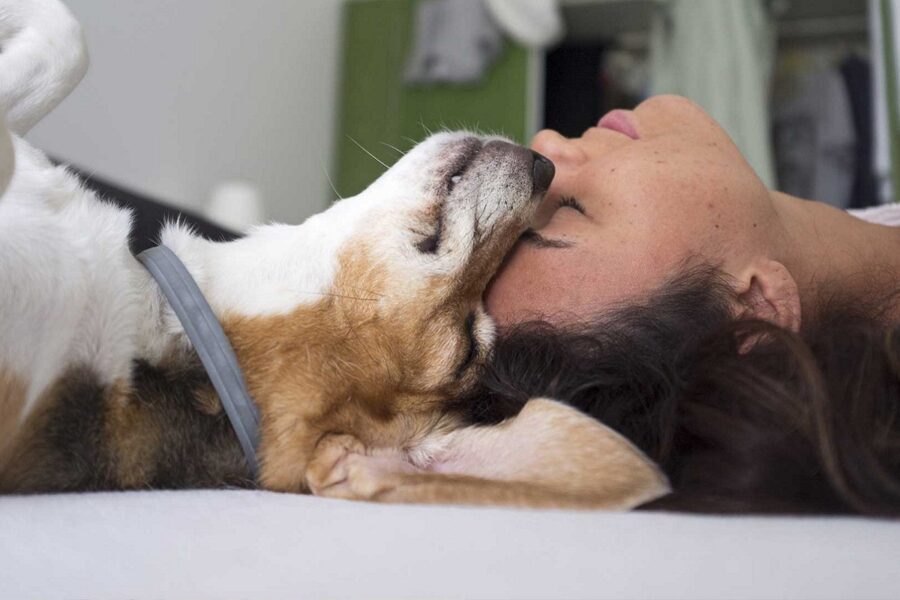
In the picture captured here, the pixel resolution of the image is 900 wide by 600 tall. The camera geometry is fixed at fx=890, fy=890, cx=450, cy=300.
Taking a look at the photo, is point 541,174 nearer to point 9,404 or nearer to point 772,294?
point 772,294

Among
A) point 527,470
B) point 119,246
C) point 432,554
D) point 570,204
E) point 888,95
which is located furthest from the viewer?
point 888,95

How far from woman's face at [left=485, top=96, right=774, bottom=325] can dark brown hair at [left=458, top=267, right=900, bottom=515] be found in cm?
5

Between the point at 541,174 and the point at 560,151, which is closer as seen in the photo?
the point at 541,174

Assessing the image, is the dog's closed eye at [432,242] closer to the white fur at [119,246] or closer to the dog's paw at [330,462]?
the white fur at [119,246]

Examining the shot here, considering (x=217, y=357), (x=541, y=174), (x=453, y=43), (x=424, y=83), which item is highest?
(x=453, y=43)

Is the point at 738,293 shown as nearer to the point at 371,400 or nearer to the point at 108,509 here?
the point at 371,400

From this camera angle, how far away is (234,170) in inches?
187

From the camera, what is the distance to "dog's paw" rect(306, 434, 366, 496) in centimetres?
110

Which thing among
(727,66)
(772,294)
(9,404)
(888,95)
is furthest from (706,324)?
(727,66)

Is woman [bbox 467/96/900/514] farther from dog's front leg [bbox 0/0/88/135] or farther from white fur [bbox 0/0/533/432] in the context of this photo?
dog's front leg [bbox 0/0/88/135]

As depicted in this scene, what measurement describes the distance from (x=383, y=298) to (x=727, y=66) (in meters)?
3.81

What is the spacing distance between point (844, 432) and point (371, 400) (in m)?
0.62

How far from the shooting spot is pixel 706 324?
1296 millimetres

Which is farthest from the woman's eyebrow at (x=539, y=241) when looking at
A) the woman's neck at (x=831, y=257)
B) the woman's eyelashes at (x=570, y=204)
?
the woman's neck at (x=831, y=257)
